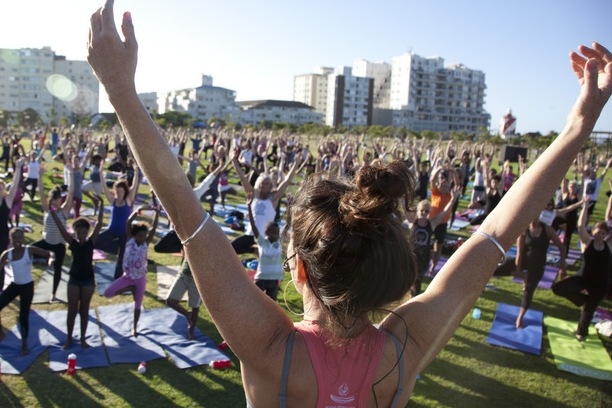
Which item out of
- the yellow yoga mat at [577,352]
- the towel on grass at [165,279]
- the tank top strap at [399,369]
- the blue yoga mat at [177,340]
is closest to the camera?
the tank top strap at [399,369]

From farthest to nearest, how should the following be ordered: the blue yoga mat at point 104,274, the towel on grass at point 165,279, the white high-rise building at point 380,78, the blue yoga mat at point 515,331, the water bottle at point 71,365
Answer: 1. the white high-rise building at point 380,78
2. the blue yoga mat at point 104,274
3. the towel on grass at point 165,279
4. the blue yoga mat at point 515,331
5. the water bottle at point 71,365

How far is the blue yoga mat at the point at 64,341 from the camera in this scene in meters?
6.03

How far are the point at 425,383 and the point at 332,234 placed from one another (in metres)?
5.44

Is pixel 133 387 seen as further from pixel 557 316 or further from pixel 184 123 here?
pixel 184 123

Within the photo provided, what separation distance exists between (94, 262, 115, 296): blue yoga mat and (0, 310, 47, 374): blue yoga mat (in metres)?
1.58

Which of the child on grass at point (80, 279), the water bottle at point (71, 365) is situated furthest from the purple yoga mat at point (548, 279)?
the water bottle at point (71, 365)

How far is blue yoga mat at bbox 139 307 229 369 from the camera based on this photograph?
6.30m

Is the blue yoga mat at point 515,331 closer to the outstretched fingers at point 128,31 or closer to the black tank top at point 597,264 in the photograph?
the black tank top at point 597,264

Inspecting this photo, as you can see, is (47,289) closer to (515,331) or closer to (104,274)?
(104,274)

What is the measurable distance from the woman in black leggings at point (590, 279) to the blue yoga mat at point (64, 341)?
22.2ft

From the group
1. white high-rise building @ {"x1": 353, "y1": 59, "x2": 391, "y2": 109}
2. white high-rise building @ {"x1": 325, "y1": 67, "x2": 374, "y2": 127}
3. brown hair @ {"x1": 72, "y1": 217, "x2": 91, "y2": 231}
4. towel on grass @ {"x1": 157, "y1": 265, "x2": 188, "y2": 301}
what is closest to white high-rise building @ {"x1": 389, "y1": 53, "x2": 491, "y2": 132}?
white high-rise building @ {"x1": 325, "y1": 67, "x2": 374, "y2": 127}

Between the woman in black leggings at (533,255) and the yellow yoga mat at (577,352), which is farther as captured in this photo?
the woman in black leggings at (533,255)

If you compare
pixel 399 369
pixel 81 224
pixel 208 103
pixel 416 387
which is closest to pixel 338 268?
pixel 399 369

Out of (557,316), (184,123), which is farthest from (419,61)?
(557,316)
